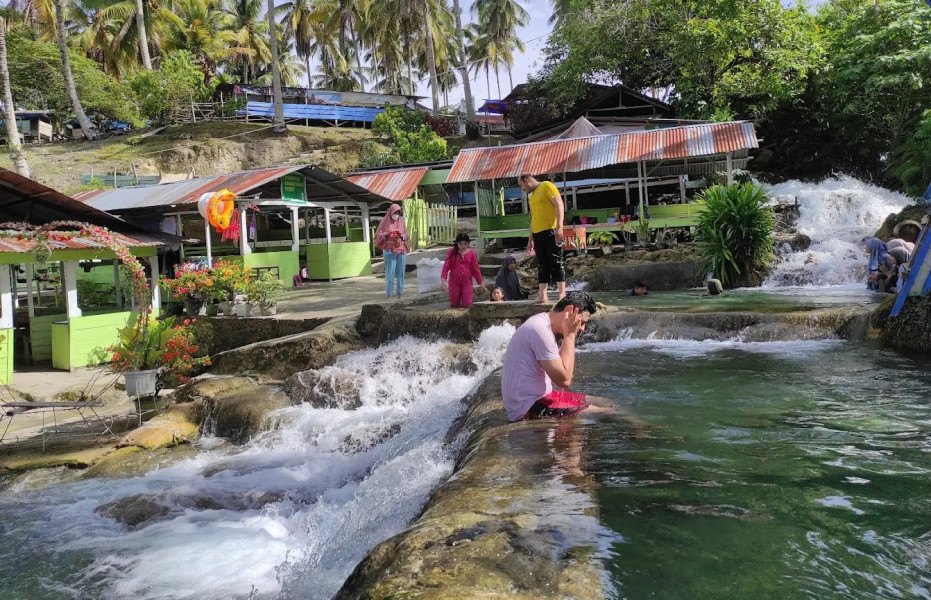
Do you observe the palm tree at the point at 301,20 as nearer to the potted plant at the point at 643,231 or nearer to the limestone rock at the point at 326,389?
the potted plant at the point at 643,231

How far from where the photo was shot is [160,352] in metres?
11.1

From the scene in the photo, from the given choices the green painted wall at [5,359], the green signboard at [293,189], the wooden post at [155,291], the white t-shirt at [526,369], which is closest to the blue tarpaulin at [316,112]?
the green signboard at [293,189]

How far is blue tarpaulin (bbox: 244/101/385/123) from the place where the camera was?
39.0 meters

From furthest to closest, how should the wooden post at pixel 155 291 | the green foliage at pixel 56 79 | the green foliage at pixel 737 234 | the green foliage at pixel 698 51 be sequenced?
1. the green foliage at pixel 56 79
2. the green foliage at pixel 698 51
3. the green foliage at pixel 737 234
4. the wooden post at pixel 155 291

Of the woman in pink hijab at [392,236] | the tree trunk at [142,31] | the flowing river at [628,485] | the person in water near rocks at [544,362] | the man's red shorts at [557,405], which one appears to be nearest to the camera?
the flowing river at [628,485]

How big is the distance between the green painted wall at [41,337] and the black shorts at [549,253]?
10.6 m

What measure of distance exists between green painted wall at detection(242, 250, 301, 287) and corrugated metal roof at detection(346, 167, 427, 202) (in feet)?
16.8

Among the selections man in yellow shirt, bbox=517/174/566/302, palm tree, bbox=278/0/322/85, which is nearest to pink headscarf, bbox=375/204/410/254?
man in yellow shirt, bbox=517/174/566/302

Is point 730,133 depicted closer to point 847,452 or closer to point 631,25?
point 631,25

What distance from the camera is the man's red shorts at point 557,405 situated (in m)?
5.76

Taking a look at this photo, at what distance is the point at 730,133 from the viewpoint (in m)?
18.7

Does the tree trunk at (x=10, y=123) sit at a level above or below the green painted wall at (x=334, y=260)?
above

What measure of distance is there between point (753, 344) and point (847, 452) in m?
4.82

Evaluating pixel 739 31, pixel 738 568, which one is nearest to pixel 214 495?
pixel 738 568
